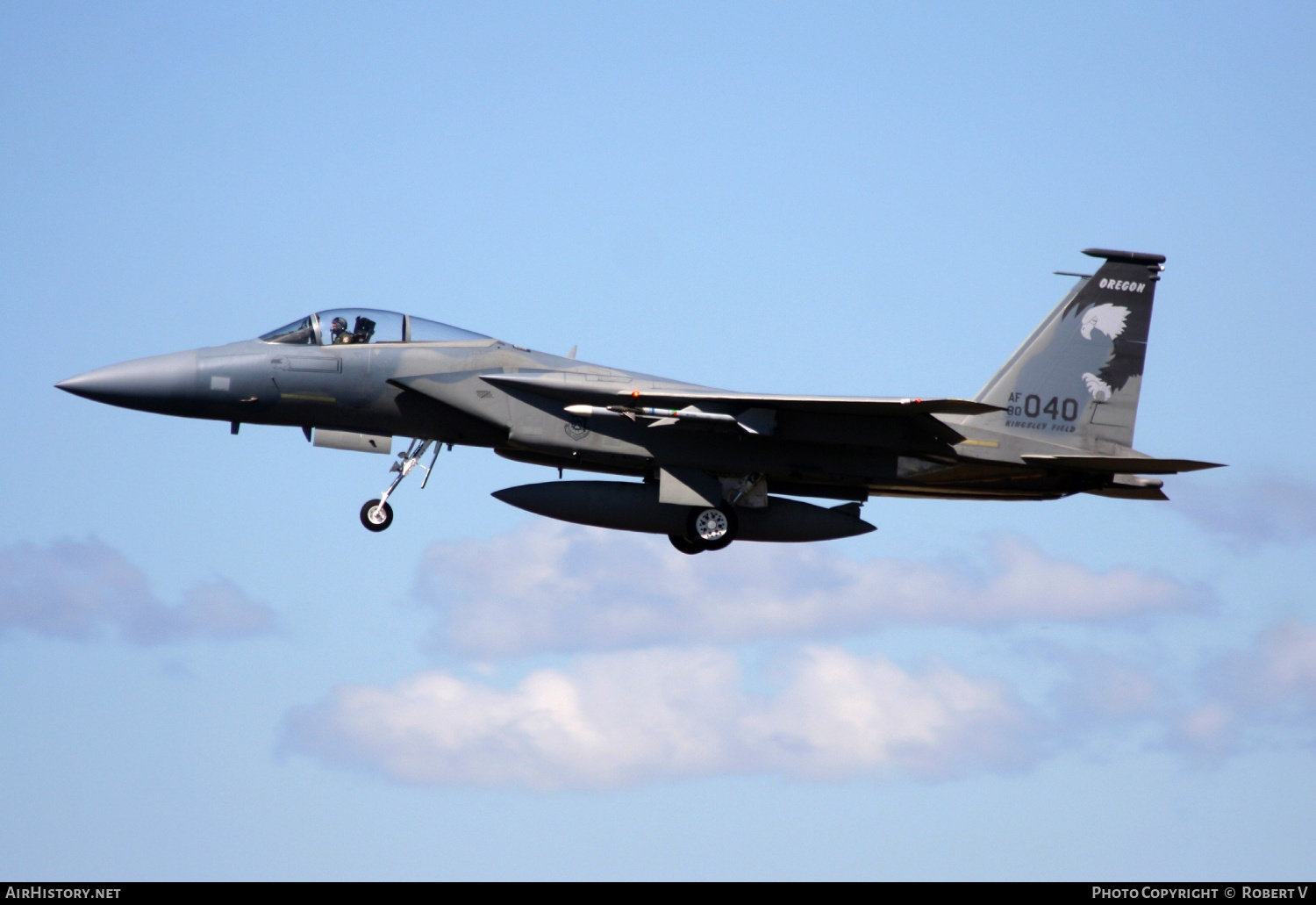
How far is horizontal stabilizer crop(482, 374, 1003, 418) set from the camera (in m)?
20.8

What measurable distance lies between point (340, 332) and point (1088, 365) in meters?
11.3

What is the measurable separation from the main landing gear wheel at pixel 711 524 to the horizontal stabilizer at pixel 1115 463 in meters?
4.54

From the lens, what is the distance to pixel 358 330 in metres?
21.5

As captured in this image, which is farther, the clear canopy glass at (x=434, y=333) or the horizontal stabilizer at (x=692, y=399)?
the clear canopy glass at (x=434, y=333)

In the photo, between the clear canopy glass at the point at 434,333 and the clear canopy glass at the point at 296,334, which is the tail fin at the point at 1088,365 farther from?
the clear canopy glass at the point at 296,334

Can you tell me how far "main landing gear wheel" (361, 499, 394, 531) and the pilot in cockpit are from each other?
2.28m

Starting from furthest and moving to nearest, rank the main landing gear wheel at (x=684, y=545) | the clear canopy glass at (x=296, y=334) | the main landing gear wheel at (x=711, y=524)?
the main landing gear wheel at (x=684, y=545)
the main landing gear wheel at (x=711, y=524)
the clear canopy glass at (x=296, y=334)

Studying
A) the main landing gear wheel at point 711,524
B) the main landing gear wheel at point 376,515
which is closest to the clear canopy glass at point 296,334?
the main landing gear wheel at point 376,515

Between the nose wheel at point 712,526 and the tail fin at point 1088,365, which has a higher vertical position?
the tail fin at point 1088,365

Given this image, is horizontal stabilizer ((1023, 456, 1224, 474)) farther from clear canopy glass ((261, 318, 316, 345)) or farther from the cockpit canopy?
clear canopy glass ((261, 318, 316, 345))

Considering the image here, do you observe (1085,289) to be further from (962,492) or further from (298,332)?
(298,332)

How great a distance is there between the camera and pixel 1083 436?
23.3 metres

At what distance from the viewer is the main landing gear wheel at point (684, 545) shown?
2292cm
